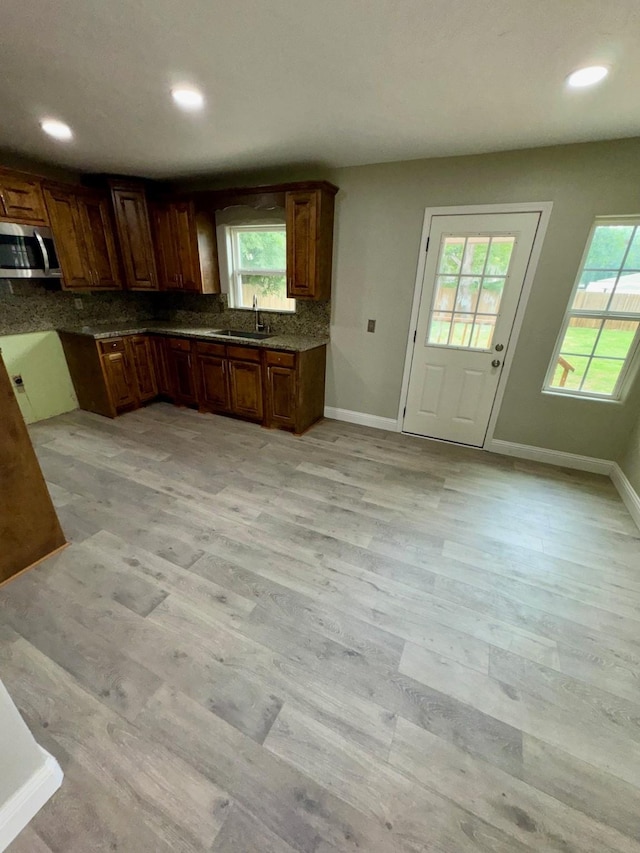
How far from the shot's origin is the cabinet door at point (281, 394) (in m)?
3.38

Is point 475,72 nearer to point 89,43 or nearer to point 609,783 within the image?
point 89,43

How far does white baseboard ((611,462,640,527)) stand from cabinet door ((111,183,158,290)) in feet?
16.4

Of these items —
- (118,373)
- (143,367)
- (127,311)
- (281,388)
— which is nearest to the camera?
(281,388)

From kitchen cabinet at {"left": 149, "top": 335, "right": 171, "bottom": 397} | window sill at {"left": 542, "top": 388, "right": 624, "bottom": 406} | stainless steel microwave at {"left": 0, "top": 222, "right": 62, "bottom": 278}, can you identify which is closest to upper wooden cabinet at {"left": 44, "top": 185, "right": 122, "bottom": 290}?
stainless steel microwave at {"left": 0, "top": 222, "right": 62, "bottom": 278}

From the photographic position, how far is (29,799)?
1.02 metres

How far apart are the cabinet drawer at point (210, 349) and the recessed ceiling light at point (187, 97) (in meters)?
1.89

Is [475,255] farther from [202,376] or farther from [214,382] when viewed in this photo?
[202,376]

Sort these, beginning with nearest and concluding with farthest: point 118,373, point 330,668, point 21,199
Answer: point 330,668 → point 21,199 → point 118,373

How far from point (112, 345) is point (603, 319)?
14.7 ft

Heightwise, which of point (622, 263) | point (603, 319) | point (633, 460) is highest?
point (622, 263)

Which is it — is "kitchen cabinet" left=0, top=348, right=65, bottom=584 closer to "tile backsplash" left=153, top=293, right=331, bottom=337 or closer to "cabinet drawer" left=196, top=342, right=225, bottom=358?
"cabinet drawer" left=196, top=342, right=225, bottom=358

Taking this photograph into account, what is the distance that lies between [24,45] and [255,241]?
7.68 feet

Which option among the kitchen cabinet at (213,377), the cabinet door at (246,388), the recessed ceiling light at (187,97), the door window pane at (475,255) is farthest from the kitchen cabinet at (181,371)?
the door window pane at (475,255)

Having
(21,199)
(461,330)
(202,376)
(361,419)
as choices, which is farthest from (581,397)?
(21,199)
